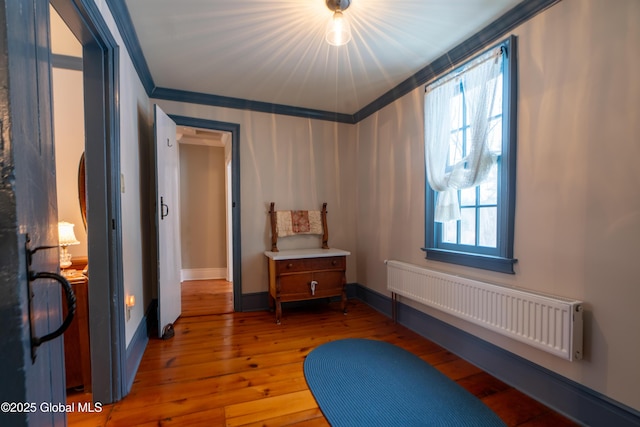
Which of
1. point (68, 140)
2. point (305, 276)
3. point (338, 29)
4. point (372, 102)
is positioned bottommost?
point (305, 276)

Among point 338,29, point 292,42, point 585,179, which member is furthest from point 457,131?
point 292,42

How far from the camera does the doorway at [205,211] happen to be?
4.36 m

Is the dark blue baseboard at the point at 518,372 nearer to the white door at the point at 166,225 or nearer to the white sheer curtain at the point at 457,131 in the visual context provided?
the white door at the point at 166,225

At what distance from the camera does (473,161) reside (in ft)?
6.09

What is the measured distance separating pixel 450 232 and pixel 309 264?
1351 millimetres

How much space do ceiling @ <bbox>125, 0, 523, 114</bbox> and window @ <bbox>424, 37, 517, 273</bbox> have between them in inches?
12.2

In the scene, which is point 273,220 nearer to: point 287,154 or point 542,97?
point 287,154

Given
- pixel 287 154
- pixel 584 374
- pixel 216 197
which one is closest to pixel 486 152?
pixel 584 374

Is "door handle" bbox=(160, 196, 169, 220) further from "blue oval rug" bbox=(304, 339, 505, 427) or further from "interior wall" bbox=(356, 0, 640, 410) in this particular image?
"interior wall" bbox=(356, 0, 640, 410)

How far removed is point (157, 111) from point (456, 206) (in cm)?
255

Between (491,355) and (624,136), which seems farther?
(491,355)

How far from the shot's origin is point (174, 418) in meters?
1.47

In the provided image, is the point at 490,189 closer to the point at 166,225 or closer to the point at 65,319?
the point at 65,319

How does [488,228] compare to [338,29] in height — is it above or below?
below
